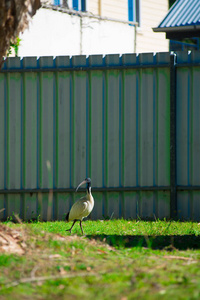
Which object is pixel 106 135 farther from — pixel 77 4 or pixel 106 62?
pixel 77 4

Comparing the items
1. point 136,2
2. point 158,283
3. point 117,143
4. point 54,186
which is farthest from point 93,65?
point 136,2

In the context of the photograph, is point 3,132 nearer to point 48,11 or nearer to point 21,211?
point 21,211

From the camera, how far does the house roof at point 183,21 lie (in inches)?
589

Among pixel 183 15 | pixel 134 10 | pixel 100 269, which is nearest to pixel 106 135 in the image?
pixel 100 269

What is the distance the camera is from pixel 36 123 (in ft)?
31.7

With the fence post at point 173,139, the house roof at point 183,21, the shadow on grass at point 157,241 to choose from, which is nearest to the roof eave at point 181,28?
the house roof at point 183,21

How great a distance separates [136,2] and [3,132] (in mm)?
12282

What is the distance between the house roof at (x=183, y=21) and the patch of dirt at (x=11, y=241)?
983cm

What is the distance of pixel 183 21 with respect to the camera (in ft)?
49.7

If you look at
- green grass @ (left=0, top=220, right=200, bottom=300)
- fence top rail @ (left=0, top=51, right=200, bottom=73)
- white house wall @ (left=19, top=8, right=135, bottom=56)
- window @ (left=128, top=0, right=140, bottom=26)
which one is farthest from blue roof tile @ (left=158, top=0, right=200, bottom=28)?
green grass @ (left=0, top=220, right=200, bottom=300)

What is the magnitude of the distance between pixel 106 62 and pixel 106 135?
1180mm

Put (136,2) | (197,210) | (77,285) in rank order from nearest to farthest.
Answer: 1. (77,285)
2. (197,210)
3. (136,2)

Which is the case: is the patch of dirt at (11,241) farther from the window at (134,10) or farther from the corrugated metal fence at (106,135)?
the window at (134,10)

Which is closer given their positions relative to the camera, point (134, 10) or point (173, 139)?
point (173, 139)
